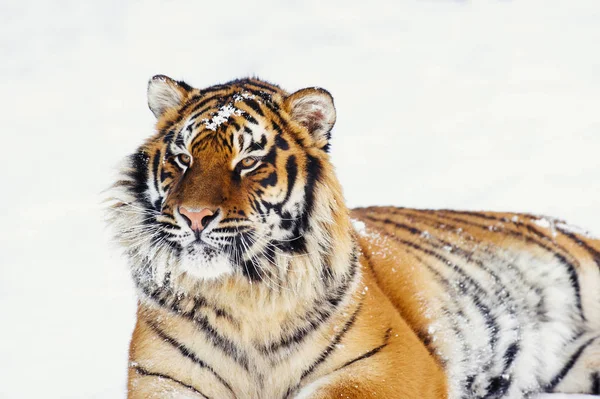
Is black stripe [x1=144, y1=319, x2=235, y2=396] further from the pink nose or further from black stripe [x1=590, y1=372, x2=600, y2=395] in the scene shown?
black stripe [x1=590, y1=372, x2=600, y2=395]

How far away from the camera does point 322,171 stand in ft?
6.75

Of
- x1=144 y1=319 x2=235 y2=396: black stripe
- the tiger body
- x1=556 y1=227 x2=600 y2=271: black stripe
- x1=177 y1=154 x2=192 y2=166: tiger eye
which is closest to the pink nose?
x1=177 y1=154 x2=192 y2=166: tiger eye

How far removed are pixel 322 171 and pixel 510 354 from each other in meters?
0.99

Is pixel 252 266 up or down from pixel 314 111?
down

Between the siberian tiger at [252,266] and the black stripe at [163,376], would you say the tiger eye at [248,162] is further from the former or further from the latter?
the black stripe at [163,376]

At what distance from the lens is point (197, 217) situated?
5.88ft

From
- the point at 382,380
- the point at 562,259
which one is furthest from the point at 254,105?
the point at 562,259

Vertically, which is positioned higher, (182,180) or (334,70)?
(334,70)

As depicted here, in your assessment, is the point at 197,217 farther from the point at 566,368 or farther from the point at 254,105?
the point at 566,368

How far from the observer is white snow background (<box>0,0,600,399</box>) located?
348 cm

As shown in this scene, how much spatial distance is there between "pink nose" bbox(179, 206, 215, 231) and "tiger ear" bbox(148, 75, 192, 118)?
48 centimetres

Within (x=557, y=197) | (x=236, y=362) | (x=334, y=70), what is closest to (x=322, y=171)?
(x=236, y=362)

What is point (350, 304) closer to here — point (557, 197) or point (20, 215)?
point (557, 197)

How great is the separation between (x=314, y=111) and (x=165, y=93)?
45cm
